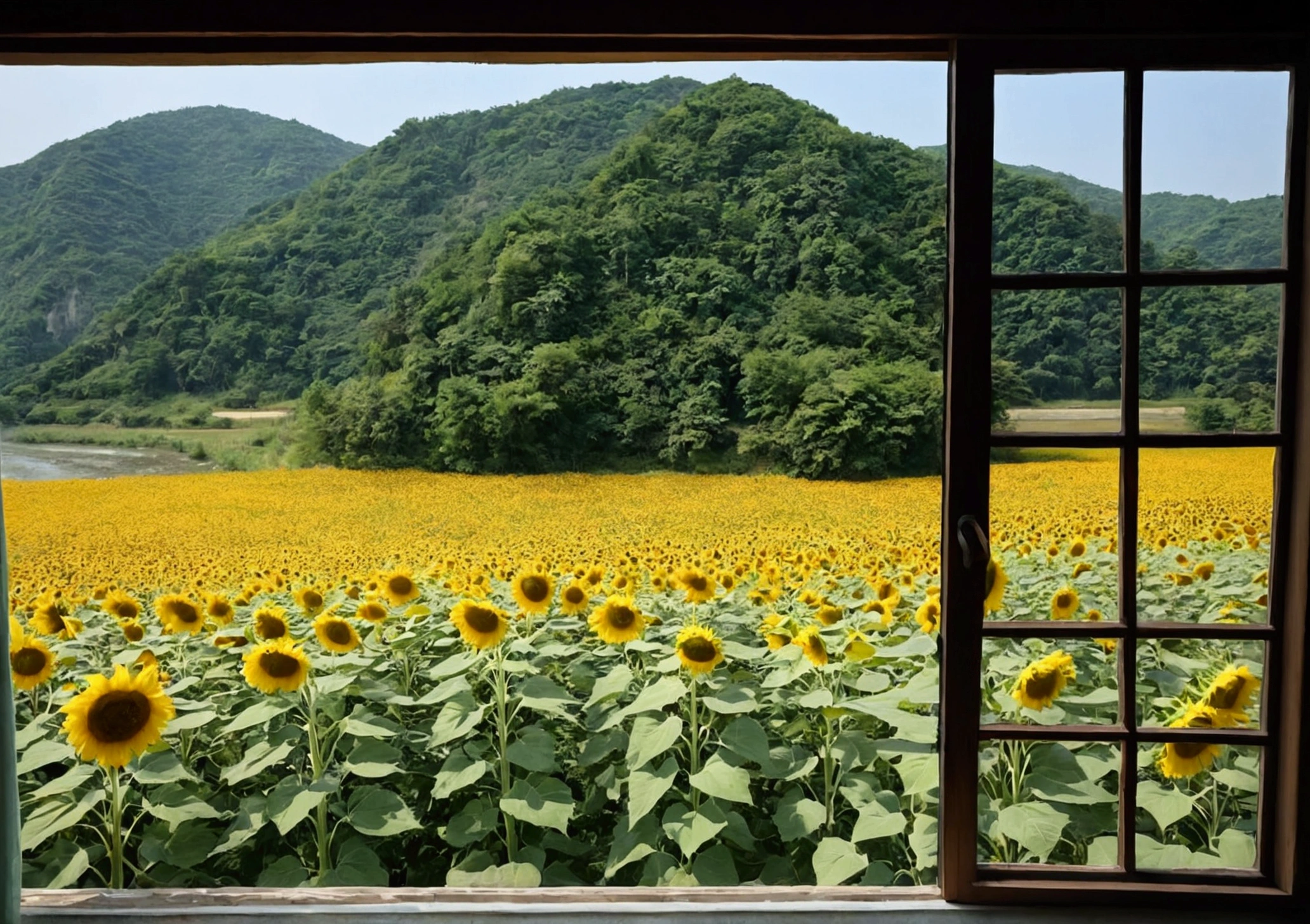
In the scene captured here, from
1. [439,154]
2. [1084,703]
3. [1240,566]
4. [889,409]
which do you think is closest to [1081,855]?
[1084,703]

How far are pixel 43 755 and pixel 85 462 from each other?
3.10 m

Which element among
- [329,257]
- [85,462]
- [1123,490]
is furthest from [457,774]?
[329,257]

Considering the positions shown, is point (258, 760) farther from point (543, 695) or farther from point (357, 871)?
point (543, 695)

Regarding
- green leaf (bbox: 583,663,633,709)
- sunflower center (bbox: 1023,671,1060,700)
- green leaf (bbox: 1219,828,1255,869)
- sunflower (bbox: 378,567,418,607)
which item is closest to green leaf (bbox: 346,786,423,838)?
green leaf (bbox: 583,663,633,709)

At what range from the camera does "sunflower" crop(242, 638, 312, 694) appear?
202 cm

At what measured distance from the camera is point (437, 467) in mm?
5672

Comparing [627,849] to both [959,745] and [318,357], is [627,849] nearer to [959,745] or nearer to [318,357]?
[959,745]

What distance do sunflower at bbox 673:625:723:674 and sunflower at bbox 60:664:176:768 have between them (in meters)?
1.08

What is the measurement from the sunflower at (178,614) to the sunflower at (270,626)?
0.58 ft

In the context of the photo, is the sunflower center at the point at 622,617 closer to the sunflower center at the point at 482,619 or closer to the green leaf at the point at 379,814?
the sunflower center at the point at 482,619

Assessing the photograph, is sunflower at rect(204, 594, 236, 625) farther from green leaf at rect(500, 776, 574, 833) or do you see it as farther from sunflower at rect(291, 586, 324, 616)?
green leaf at rect(500, 776, 574, 833)

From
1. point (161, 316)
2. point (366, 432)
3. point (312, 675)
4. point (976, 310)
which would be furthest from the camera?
point (366, 432)

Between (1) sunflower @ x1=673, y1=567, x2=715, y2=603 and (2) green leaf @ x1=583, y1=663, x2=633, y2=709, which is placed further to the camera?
(1) sunflower @ x1=673, y1=567, x2=715, y2=603

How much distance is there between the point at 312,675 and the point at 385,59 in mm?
1365
